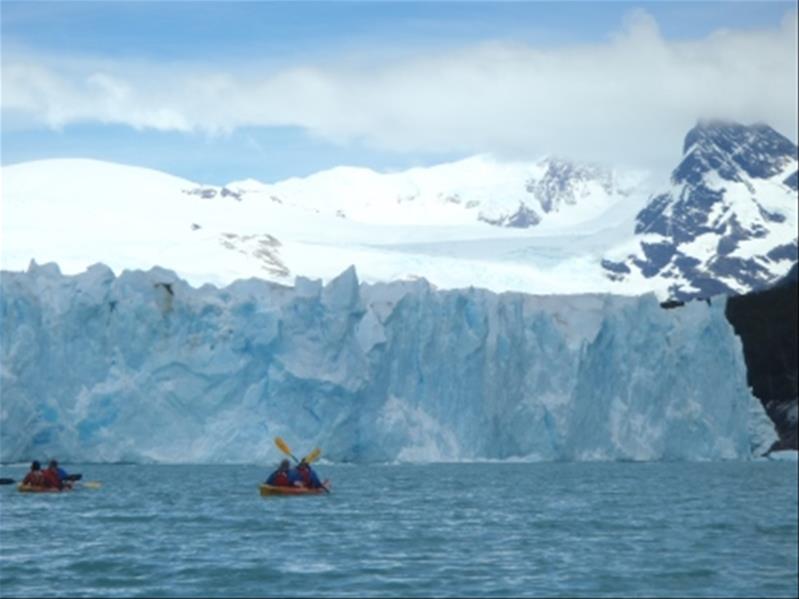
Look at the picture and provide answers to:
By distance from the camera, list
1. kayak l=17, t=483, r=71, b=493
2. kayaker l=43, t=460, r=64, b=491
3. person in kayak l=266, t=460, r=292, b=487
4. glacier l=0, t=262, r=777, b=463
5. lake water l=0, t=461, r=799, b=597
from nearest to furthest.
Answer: lake water l=0, t=461, r=799, b=597 < person in kayak l=266, t=460, r=292, b=487 < kayak l=17, t=483, r=71, b=493 < kayaker l=43, t=460, r=64, b=491 < glacier l=0, t=262, r=777, b=463

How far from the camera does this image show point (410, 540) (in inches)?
1248

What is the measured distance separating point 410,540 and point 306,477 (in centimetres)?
1451

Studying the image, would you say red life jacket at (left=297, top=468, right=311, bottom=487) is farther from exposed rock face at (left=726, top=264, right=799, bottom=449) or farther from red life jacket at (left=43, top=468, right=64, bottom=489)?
exposed rock face at (left=726, top=264, right=799, bottom=449)

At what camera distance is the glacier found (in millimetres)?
58500

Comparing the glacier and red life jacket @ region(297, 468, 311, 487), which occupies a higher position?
the glacier

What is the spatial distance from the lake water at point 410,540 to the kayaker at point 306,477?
33.5 inches

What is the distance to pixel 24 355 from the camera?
187ft

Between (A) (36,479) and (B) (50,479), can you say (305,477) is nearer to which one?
(B) (50,479)

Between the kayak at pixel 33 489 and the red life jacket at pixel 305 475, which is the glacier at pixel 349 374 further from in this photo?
the red life jacket at pixel 305 475

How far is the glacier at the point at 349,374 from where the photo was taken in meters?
58.5

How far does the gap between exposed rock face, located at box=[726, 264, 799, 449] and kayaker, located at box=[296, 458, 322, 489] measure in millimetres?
44414

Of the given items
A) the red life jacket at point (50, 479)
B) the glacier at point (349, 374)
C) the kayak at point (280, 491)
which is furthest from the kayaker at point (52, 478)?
the glacier at point (349, 374)

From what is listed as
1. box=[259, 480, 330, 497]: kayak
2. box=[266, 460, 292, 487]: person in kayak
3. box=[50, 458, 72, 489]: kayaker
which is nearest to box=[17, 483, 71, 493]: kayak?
box=[50, 458, 72, 489]: kayaker

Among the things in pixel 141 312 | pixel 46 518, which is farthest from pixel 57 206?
pixel 46 518
